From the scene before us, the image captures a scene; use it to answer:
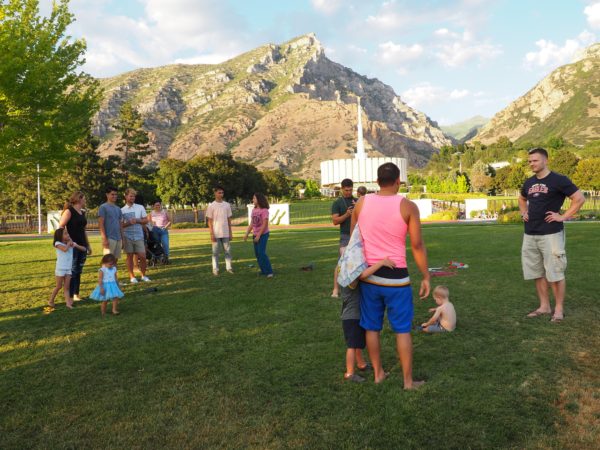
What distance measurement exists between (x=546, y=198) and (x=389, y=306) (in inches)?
140

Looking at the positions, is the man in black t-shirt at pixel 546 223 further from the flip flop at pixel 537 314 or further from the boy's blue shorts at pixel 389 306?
the boy's blue shorts at pixel 389 306

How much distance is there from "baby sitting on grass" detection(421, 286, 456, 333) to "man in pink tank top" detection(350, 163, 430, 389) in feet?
5.88

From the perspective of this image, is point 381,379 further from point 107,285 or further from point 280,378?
point 107,285

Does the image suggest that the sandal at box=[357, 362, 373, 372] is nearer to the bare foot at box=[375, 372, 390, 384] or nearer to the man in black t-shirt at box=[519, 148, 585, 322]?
the bare foot at box=[375, 372, 390, 384]

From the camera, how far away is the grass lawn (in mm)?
3287

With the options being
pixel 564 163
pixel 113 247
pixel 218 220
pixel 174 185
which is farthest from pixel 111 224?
pixel 564 163

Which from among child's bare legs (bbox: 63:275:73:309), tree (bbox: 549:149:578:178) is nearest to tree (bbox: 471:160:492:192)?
tree (bbox: 549:149:578:178)

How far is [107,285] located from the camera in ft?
23.1

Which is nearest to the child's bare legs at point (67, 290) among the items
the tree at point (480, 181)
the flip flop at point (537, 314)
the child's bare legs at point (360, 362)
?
the child's bare legs at point (360, 362)

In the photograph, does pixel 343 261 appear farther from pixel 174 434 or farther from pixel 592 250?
pixel 592 250

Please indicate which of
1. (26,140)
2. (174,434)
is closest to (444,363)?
(174,434)

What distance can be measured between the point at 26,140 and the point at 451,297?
12823mm

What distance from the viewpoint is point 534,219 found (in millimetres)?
6246

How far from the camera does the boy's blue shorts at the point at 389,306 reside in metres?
3.87
